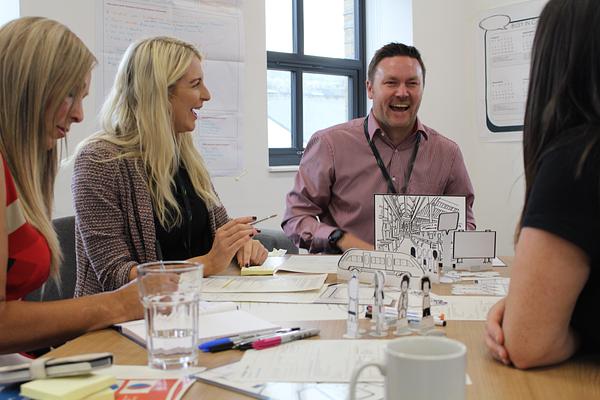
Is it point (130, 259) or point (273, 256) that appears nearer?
point (130, 259)

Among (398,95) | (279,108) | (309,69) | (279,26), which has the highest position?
(279,26)

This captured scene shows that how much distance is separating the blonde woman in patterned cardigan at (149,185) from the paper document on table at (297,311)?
432 millimetres

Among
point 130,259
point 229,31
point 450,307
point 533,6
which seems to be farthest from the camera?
point 533,6

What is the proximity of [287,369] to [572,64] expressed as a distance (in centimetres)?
63

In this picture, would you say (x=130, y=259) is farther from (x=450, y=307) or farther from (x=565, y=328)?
(x=565, y=328)

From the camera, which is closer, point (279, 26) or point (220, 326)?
point (220, 326)

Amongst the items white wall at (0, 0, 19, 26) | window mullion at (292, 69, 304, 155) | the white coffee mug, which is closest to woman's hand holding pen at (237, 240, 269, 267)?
the white coffee mug

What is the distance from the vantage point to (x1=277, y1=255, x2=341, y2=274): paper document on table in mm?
1838

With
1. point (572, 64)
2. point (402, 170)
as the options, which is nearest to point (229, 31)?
point (402, 170)

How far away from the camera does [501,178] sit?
3996 mm

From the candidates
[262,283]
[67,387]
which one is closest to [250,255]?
[262,283]

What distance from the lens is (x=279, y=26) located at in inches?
158

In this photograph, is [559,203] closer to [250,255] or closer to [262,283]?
[262,283]

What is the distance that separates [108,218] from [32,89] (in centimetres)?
56
